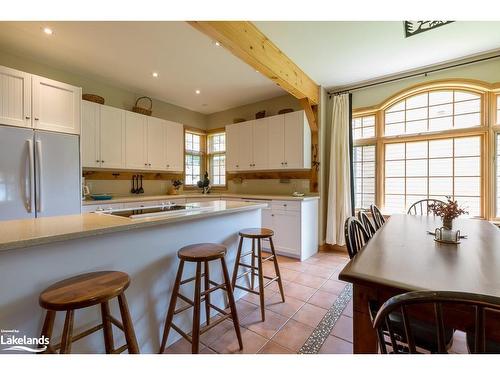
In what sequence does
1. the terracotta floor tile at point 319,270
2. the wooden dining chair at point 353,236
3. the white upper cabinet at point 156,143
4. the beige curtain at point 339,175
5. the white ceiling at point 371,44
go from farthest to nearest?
the white upper cabinet at point 156,143 → the beige curtain at point 339,175 → the terracotta floor tile at point 319,270 → the white ceiling at point 371,44 → the wooden dining chair at point 353,236

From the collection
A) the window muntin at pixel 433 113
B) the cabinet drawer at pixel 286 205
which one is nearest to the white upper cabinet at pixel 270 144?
the cabinet drawer at pixel 286 205

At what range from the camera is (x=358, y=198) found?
3.80 meters

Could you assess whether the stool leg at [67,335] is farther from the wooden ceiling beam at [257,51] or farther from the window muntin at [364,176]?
the window muntin at [364,176]

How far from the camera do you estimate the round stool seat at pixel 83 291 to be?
93 cm

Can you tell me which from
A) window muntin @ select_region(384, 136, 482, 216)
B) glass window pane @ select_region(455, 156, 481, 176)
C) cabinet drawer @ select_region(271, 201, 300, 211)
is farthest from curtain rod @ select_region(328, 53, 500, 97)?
cabinet drawer @ select_region(271, 201, 300, 211)

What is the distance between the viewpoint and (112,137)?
3.48m

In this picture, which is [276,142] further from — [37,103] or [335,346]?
[37,103]

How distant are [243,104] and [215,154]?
1.26m

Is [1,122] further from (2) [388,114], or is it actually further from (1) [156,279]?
(2) [388,114]

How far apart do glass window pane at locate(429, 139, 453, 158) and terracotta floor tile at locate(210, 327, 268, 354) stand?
326 centimetres

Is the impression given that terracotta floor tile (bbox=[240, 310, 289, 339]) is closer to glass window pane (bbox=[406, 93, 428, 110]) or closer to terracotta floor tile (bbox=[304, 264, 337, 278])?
terracotta floor tile (bbox=[304, 264, 337, 278])

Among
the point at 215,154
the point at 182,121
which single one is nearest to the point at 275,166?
the point at 215,154

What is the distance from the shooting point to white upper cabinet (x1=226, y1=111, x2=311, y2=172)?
3.65 meters
